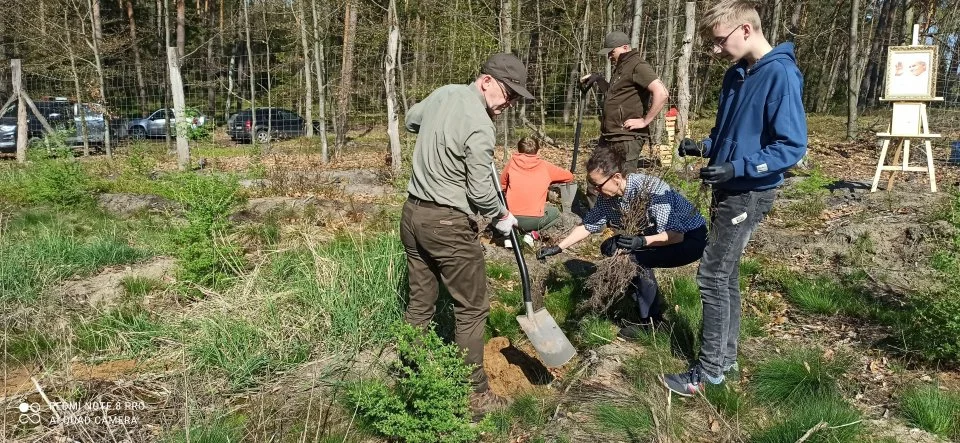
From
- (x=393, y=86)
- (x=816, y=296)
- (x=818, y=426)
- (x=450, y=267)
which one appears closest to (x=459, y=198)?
Result: (x=450, y=267)

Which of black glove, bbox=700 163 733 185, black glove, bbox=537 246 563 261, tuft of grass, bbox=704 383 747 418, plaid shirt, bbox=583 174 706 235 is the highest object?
black glove, bbox=700 163 733 185

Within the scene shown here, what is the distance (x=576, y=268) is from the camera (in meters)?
5.11

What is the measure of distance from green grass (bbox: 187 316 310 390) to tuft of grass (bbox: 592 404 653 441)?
1.72 metres

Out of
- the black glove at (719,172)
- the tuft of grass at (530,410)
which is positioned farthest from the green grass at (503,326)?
the black glove at (719,172)

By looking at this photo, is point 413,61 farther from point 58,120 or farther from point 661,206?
point 661,206

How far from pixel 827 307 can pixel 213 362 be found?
3.87 m

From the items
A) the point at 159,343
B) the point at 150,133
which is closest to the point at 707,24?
the point at 159,343

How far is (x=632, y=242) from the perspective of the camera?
3352 millimetres

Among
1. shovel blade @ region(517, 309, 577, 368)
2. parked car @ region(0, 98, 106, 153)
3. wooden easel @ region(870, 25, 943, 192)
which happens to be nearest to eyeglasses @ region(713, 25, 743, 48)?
shovel blade @ region(517, 309, 577, 368)

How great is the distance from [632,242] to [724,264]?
0.57 metres

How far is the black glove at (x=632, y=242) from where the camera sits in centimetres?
335

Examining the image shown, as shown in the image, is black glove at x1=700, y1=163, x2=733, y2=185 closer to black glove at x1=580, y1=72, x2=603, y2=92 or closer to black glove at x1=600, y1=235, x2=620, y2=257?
black glove at x1=600, y1=235, x2=620, y2=257

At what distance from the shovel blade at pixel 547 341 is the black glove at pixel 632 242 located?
1.92 feet

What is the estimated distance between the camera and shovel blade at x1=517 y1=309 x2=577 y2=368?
3.28m
